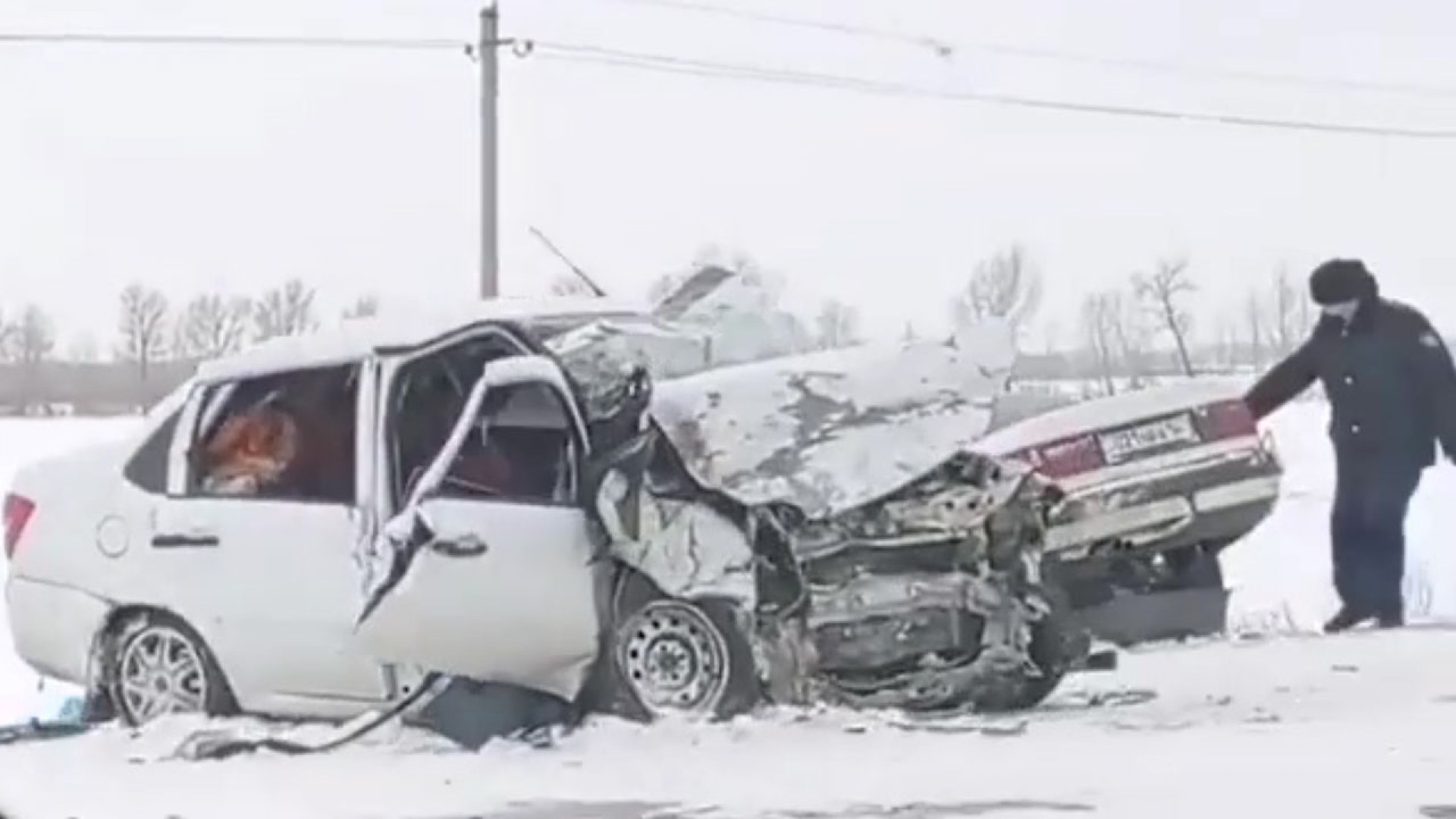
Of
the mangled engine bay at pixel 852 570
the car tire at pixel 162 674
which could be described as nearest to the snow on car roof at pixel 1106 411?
the mangled engine bay at pixel 852 570

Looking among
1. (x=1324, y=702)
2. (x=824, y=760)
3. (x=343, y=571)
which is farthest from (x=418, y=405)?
(x=1324, y=702)

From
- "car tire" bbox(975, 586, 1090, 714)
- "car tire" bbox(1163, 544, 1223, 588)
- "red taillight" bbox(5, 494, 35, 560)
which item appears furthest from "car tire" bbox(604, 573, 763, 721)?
"car tire" bbox(1163, 544, 1223, 588)

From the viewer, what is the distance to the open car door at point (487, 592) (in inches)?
352

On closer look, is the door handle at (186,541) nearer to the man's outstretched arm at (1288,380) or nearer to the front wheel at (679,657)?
the front wheel at (679,657)

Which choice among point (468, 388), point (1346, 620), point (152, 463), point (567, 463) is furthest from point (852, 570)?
point (1346, 620)

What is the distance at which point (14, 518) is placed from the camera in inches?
377

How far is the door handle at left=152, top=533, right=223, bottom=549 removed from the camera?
9.27 metres

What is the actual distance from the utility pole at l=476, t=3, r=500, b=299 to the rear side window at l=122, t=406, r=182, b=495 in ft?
6.60

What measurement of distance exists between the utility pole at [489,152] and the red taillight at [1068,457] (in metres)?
2.47

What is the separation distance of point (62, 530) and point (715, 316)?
8.49 feet

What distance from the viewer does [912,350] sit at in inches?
384

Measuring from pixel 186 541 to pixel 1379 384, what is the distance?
5584 millimetres

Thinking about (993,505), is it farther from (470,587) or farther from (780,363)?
(470,587)

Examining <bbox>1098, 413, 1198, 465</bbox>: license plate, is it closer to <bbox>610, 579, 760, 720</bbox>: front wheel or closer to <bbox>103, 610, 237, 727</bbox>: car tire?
<bbox>610, 579, 760, 720</bbox>: front wheel
